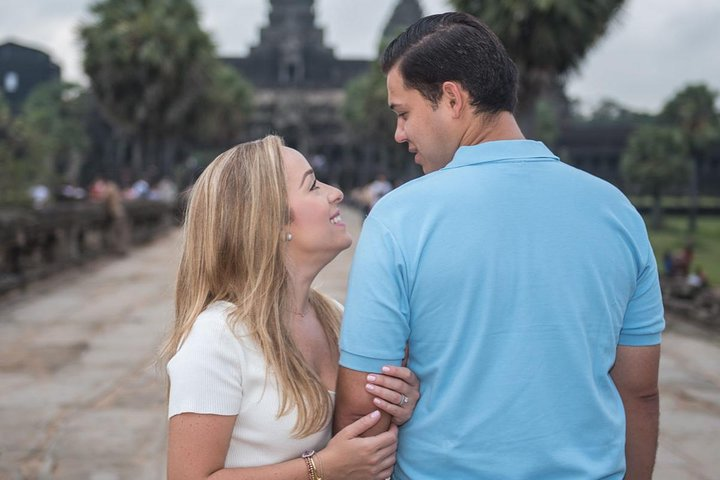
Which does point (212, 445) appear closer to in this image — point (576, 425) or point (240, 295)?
point (240, 295)

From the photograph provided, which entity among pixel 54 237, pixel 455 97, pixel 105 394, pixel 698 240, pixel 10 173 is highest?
pixel 455 97

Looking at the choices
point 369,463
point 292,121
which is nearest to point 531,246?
point 369,463

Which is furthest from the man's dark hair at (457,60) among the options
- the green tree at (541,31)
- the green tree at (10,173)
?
the green tree at (10,173)

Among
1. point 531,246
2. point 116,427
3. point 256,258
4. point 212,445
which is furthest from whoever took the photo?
point 116,427

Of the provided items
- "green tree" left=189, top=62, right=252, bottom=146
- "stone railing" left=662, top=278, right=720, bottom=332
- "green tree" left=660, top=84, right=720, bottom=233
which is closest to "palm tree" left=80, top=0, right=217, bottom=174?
"green tree" left=189, top=62, right=252, bottom=146

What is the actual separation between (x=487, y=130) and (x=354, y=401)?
65 centimetres

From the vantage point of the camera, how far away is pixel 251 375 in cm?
199

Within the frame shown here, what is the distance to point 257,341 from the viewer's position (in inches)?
79.4

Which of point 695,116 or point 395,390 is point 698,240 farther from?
point 395,390

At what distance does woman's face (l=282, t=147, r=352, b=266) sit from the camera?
2098mm

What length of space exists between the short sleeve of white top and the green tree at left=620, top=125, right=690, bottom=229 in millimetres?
49597

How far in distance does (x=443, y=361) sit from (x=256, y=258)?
52 cm

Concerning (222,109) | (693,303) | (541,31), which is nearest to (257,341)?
(693,303)

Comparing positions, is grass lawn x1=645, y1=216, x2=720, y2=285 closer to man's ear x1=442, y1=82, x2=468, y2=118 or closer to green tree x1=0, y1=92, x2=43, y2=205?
green tree x1=0, y1=92, x2=43, y2=205
